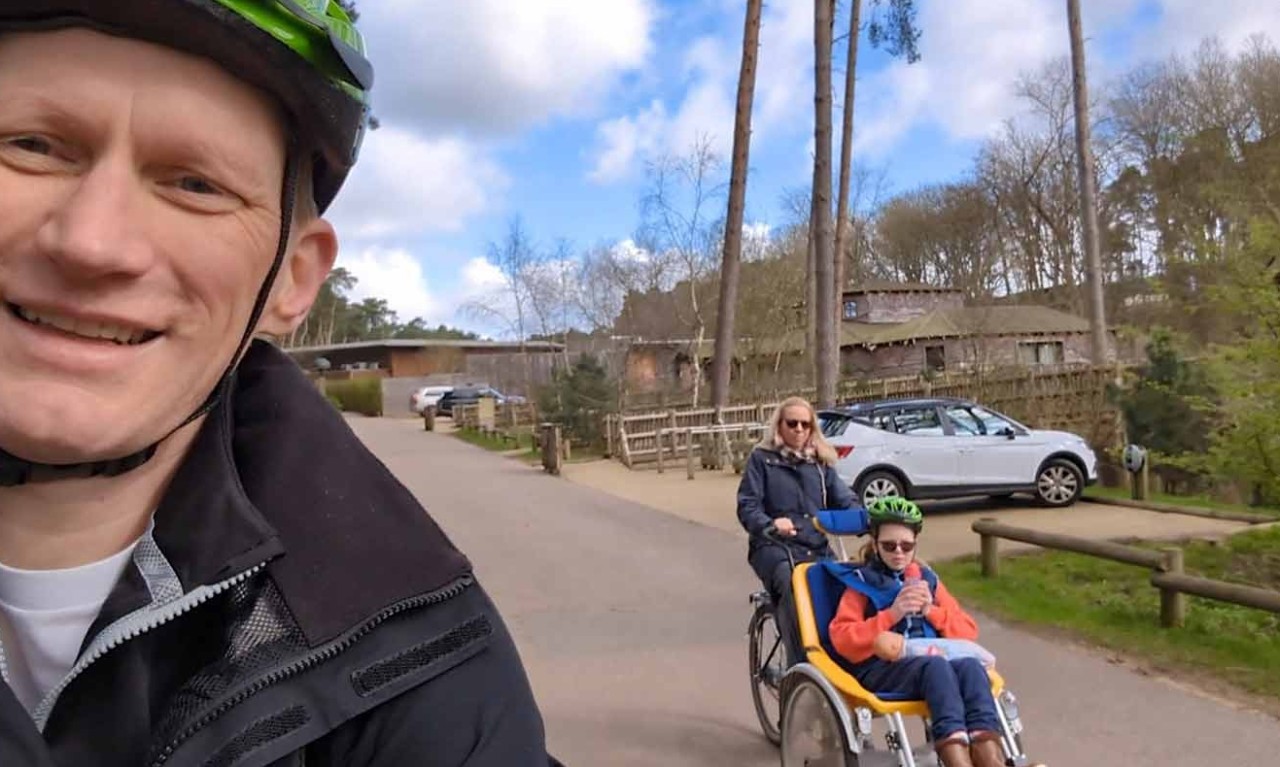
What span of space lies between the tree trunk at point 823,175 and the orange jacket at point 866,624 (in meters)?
10.9

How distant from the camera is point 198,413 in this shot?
1190mm

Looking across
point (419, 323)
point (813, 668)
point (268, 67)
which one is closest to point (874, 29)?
point (813, 668)

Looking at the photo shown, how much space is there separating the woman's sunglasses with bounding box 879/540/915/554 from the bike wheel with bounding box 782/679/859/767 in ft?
2.12

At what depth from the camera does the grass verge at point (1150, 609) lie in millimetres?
6184

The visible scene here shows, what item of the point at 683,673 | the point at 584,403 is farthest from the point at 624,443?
the point at 683,673

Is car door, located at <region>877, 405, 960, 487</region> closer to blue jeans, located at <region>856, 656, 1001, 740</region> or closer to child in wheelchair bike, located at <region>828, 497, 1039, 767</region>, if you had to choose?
child in wheelchair bike, located at <region>828, 497, 1039, 767</region>

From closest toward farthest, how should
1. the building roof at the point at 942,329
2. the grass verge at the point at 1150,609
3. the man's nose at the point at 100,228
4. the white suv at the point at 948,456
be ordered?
1. the man's nose at the point at 100,228
2. the grass verge at the point at 1150,609
3. the white suv at the point at 948,456
4. the building roof at the point at 942,329

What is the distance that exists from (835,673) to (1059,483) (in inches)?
435

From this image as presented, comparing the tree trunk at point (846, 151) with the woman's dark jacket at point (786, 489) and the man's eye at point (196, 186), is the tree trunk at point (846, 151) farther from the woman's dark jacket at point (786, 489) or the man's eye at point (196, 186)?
the man's eye at point (196, 186)

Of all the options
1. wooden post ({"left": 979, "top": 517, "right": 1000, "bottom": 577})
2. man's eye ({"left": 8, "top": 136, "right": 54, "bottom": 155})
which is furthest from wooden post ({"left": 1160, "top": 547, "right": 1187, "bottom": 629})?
man's eye ({"left": 8, "top": 136, "right": 54, "bottom": 155})

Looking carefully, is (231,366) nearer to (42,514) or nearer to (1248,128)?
(42,514)

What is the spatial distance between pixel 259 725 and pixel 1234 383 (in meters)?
9.13

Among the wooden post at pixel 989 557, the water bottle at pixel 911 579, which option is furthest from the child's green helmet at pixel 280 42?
the wooden post at pixel 989 557

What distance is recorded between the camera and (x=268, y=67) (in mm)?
1140
